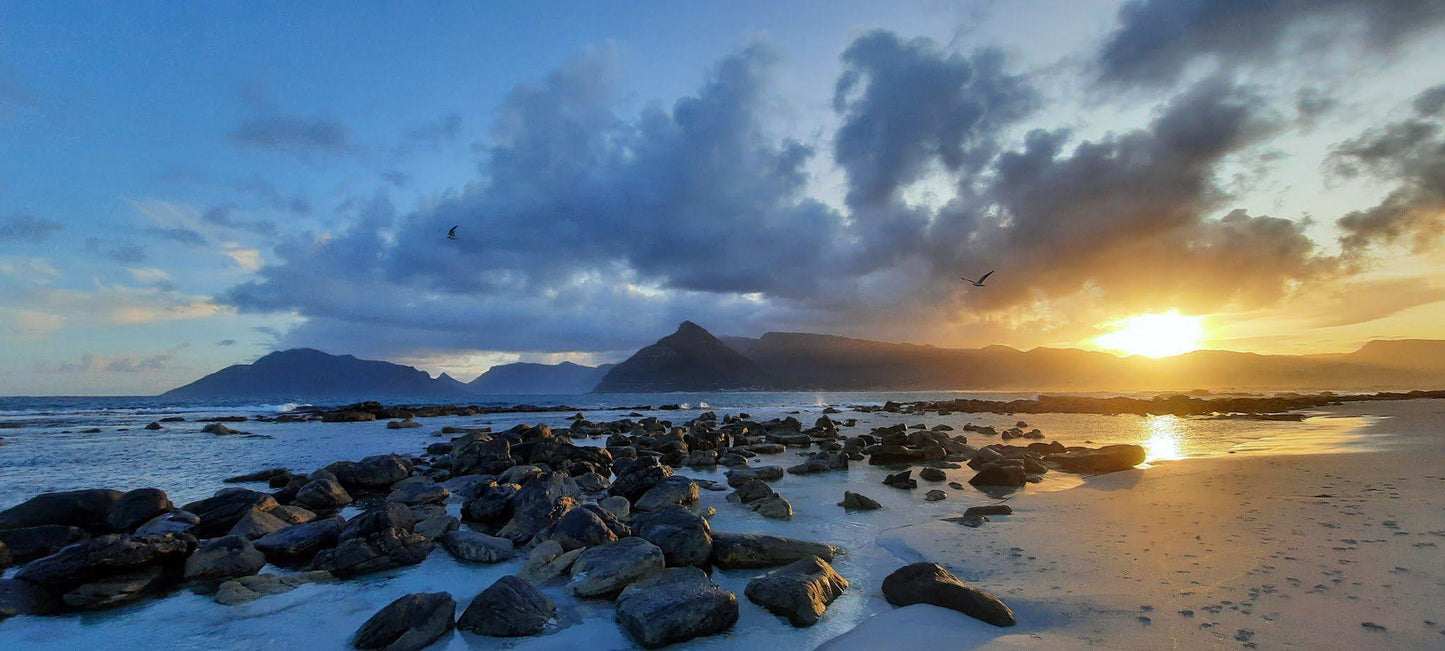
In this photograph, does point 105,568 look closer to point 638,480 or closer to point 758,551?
point 758,551

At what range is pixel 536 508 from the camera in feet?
34.1

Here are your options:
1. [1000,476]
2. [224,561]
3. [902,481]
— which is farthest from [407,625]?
[1000,476]

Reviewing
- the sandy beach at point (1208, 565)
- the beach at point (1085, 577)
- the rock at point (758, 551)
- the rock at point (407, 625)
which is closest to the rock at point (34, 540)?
the beach at point (1085, 577)

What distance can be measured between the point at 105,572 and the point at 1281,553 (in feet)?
47.3

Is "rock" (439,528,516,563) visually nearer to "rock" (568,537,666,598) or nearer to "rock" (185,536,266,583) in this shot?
"rock" (568,537,666,598)

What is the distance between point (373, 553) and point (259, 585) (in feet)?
4.41

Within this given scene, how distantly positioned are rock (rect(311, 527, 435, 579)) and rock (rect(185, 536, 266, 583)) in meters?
0.79

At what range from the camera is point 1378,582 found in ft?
18.6

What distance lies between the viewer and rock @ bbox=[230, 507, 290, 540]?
9.66 meters

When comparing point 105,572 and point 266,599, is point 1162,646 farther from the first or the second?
point 105,572

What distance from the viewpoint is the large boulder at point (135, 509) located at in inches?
430

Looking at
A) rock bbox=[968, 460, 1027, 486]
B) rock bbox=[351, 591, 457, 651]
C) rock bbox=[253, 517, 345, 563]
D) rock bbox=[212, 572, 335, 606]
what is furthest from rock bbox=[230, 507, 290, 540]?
rock bbox=[968, 460, 1027, 486]

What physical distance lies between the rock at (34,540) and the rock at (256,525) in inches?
98.2

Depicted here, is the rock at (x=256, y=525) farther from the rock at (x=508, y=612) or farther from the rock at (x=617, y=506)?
the rock at (x=508, y=612)
